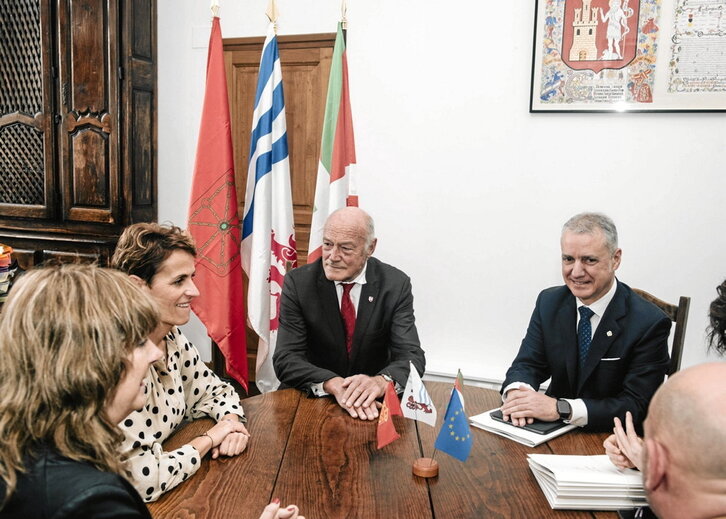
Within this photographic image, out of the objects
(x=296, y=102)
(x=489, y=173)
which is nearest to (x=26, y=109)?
(x=296, y=102)

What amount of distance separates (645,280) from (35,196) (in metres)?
3.68

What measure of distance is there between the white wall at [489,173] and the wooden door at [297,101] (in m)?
0.10

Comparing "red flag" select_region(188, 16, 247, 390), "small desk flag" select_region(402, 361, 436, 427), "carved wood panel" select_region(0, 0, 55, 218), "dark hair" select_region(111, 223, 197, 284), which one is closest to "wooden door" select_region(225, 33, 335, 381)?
"red flag" select_region(188, 16, 247, 390)

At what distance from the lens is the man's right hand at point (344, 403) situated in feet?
6.16

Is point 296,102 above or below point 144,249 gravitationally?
above

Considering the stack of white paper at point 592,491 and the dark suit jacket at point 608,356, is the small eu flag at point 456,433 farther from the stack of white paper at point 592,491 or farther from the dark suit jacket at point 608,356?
the dark suit jacket at point 608,356

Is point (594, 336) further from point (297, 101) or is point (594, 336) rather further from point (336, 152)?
point (297, 101)

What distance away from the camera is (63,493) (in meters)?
0.85

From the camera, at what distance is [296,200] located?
3832mm

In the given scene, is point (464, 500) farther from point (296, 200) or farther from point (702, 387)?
point (296, 200)

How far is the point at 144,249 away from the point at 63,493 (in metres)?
0.99

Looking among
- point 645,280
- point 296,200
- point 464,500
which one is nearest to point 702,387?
point 464,500

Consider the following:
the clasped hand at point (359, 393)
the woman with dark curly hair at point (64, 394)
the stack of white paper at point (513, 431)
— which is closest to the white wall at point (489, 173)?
the clasped hand at point (359, 393)

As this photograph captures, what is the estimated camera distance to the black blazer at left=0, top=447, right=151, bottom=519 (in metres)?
0.84
